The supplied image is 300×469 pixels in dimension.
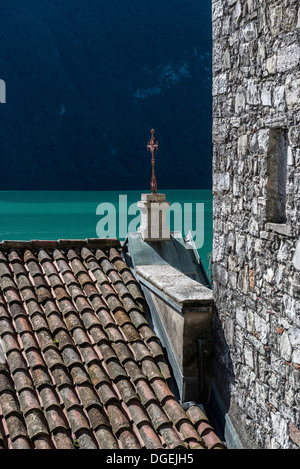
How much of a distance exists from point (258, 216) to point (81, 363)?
1.58m

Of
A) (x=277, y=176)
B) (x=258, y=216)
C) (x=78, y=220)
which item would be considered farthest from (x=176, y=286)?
(x=78, y=220)

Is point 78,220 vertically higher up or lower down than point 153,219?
lower down

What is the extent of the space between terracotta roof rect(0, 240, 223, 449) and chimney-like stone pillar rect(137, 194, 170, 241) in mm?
1106

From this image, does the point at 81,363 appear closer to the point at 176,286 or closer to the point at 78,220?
the point at 176,286

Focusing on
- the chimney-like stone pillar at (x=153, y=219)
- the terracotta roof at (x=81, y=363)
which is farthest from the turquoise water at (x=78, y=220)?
the terracotta roof at (x=81, y=363)

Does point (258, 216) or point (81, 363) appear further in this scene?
point (81, 363)

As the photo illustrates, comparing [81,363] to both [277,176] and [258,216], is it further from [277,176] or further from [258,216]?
[277,176]

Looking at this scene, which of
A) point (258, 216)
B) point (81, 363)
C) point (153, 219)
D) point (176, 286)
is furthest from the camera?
point (153, 219)

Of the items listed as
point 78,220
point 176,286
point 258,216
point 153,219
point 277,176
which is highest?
point 277,176

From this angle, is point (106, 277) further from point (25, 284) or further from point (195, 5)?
point (195, 5)

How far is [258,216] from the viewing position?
321cm

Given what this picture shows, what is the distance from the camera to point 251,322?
3326 millimetres

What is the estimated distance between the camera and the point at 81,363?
12.8ft

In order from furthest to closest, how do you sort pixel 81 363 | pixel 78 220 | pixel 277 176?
pixel 78 220, pixel 81 363, pixel 277 176
